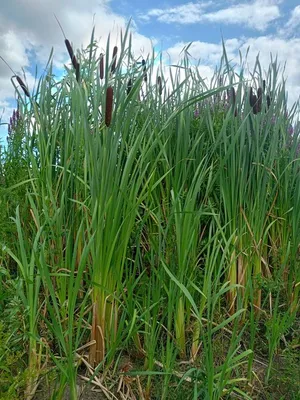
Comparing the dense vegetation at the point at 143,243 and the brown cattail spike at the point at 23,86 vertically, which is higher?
the brown cattail spike at the point at 23,86

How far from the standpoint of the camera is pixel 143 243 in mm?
2078

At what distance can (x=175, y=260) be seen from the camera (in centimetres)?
178

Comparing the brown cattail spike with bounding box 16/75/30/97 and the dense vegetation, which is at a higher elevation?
the brown cattail spike with bounding box 16/75/30/97

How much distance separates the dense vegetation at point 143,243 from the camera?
1498 millimetres

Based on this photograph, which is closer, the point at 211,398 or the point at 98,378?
the point at 211,398

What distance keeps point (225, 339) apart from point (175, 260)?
1.59ft

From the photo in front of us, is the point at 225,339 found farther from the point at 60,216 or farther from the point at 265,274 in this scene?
the point at 60,216

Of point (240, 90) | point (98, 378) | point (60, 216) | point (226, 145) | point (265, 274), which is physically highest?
point (240, 90)

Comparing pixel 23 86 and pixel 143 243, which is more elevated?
pixel 23 86

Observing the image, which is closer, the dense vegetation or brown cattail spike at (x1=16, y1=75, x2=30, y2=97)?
the dense vegetation

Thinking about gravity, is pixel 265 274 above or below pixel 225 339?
above

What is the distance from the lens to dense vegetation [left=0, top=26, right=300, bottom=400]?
59.0 inches

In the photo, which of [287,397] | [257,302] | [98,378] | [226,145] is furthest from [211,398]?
[226,145]

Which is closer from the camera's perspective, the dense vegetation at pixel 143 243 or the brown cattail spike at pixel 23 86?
the dense vegetation at pixel 143 243
